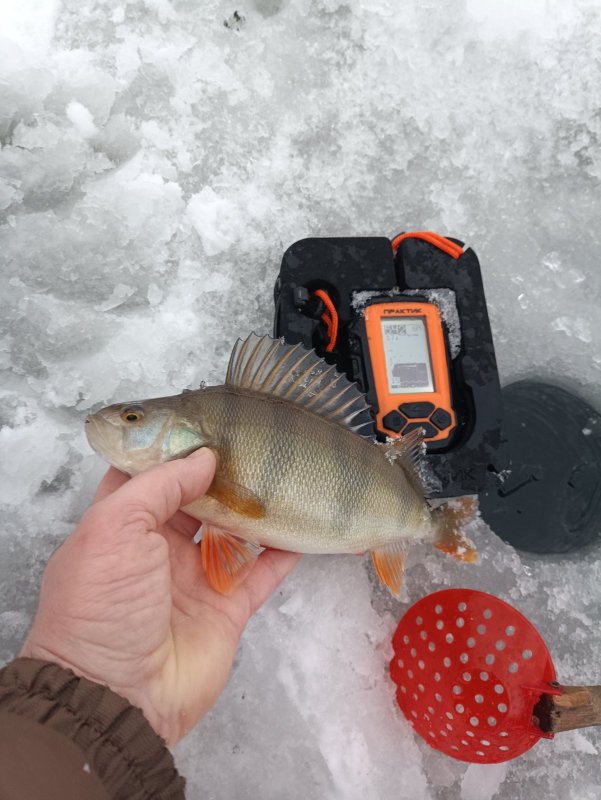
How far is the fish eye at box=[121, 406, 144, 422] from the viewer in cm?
136

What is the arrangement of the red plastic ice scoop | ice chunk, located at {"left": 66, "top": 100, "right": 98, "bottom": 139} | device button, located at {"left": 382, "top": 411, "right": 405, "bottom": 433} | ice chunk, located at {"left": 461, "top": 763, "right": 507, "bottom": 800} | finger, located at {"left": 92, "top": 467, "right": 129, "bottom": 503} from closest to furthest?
finger, located at {"left": 92, "top": 467, "right": 129, "bottom": 503} < the red plastic ice scoop < device button, located at {"left": 382, "top": 411, "right": 405, "bottom": 433} < ice chunk, located at {"left": 461, "top": 763, "right": 507, "bottom": 800} < ice chunk, located at {"left": 66, "top": 100, "right": 98, "bottom": 139}

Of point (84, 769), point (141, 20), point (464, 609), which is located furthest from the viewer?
point (141, 20)

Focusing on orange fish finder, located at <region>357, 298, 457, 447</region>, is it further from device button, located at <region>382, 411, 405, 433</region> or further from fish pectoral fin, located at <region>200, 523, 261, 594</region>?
fish pectoral fin, located at <region>200, 523, 261, 594</region>

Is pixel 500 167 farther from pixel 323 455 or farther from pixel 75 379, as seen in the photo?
pixel 75 379

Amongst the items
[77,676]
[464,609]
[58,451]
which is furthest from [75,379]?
[464,609]

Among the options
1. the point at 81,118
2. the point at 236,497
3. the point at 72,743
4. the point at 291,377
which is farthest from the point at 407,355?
the point at 81,118

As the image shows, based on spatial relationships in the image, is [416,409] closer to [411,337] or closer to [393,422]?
[393,422]

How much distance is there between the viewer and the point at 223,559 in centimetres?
150

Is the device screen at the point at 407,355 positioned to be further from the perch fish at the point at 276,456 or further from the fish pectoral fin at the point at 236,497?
the fish pectoral fin at the point at 236,497

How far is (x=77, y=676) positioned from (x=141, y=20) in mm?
2085

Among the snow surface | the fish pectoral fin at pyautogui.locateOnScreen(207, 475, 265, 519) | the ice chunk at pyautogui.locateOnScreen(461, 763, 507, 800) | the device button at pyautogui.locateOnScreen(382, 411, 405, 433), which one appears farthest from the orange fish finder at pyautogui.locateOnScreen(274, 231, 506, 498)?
the ice chunk at pyautogui.locateOnScreen(461, 763, 507, 800)

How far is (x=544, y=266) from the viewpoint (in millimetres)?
2160

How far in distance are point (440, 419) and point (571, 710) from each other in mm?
800

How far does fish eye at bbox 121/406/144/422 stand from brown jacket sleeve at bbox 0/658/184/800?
1.67 ft
